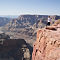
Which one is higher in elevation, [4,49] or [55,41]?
[55,41]

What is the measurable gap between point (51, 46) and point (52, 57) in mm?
4170

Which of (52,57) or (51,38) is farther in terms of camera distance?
(51,38)

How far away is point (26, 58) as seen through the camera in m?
68.0

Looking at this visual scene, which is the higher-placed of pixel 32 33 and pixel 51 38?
pixel 51 38

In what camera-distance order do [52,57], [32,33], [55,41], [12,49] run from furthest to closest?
[32,33] < [12,49] < [55,41] < [52,57]

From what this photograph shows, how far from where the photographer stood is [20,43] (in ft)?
252

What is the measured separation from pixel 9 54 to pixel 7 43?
5.17m

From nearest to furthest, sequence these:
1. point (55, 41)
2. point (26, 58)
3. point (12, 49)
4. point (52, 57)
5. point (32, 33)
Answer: point (52, 57), point (55, 41), point (26, 58), point (12, 49), point (32, 33)

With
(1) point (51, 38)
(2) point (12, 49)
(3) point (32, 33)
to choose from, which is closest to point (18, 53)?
(2) point (12, 49)

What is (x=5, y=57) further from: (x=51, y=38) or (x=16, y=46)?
(x=51, y=38)

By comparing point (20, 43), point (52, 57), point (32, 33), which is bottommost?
point (32, 33)

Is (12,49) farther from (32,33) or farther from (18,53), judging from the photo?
(32,33)

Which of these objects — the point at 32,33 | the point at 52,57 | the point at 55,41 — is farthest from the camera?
the point at 32,33

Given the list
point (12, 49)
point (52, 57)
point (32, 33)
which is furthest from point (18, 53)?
point (32, 33)
